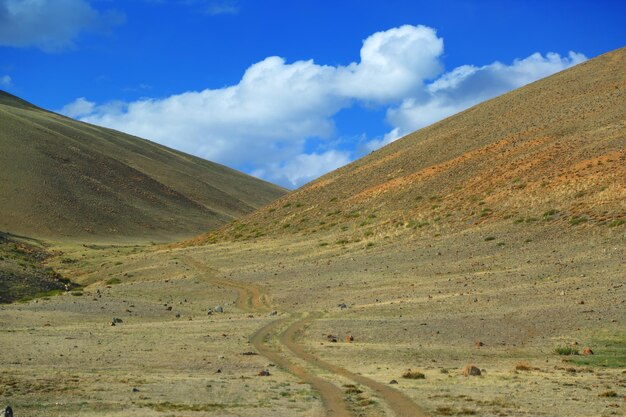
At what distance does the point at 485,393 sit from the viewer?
662 inches

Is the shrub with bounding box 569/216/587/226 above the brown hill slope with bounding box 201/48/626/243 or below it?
below

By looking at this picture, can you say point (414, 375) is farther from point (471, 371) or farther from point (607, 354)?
point (607, 354)

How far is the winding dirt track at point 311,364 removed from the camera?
50.6 feet

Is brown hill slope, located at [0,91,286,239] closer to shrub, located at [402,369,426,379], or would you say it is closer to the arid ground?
the arid ground

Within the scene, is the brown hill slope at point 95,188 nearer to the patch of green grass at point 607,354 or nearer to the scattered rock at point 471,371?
the patch of green grass at point 607,354

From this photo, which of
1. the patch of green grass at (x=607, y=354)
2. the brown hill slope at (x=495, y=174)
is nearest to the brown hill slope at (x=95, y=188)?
the brown hill slope at (x=495, y=174)

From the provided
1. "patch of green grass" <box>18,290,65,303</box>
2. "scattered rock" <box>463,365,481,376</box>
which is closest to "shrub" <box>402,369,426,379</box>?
"scattered rock" <box>463,365,481,376</box>

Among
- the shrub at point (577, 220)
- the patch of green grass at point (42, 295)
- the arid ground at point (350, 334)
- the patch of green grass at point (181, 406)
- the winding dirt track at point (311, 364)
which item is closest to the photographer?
the patch of green grass at point (181, 406)

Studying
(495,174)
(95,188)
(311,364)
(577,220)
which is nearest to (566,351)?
(311,364)

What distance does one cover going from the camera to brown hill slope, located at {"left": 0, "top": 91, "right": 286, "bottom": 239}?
95562 millimetres

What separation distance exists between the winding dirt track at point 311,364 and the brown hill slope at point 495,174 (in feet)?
62.2

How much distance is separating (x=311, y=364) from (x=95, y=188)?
95.3 metres

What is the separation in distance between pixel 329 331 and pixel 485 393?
11324mm

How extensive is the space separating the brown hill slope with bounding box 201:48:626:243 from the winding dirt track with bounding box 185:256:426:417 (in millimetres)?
18948
